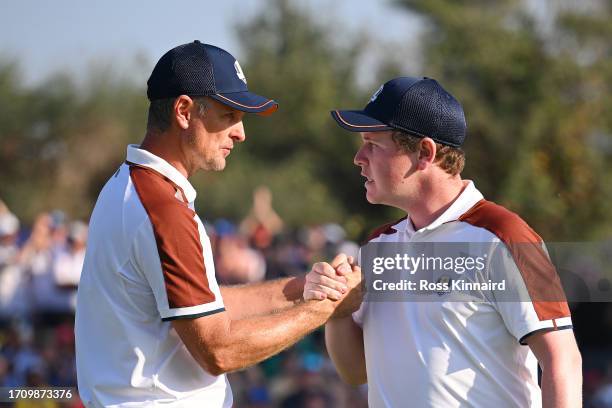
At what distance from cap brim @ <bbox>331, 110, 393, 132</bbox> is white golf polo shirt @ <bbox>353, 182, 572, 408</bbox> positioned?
404 millimetres

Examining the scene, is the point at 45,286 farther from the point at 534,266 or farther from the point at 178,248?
the point at 534,266

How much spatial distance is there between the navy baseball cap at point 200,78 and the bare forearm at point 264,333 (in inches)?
30.1

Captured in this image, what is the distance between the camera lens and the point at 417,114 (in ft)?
11.7

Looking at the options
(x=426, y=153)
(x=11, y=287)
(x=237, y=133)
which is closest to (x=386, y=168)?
(x=426, y=153)

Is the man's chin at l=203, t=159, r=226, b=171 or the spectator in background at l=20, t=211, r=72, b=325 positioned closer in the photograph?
the man's chin at l=203, t=159, r=226, b=171

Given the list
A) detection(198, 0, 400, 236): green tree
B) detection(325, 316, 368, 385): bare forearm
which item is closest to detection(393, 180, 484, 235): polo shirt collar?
detection(325, 316, 368, 385): bare forearm

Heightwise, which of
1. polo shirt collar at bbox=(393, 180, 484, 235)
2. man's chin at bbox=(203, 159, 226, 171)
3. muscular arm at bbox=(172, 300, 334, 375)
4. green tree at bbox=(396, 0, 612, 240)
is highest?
green tree at bbox=(396, 0, 612, 240)

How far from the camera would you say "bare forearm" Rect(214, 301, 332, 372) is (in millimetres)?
3326

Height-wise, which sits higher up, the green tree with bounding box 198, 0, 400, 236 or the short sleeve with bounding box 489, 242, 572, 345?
the green tree with bounding box 198, 0, 400, 236

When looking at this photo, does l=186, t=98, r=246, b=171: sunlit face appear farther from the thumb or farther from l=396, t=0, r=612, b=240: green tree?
l=396, t=0, r=612, b=240: green tree

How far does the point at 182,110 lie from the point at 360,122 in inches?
26.4

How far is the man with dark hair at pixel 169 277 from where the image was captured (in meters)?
3.24

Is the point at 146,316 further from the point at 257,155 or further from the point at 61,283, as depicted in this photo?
the point at 257,155

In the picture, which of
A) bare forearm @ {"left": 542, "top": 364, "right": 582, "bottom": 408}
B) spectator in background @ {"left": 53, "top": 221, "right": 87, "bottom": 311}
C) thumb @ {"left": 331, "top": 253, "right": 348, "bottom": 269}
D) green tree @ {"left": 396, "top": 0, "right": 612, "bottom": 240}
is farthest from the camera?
green tree @ {"left": 396, "top": 0, "right": 612, "bottom": 240}
